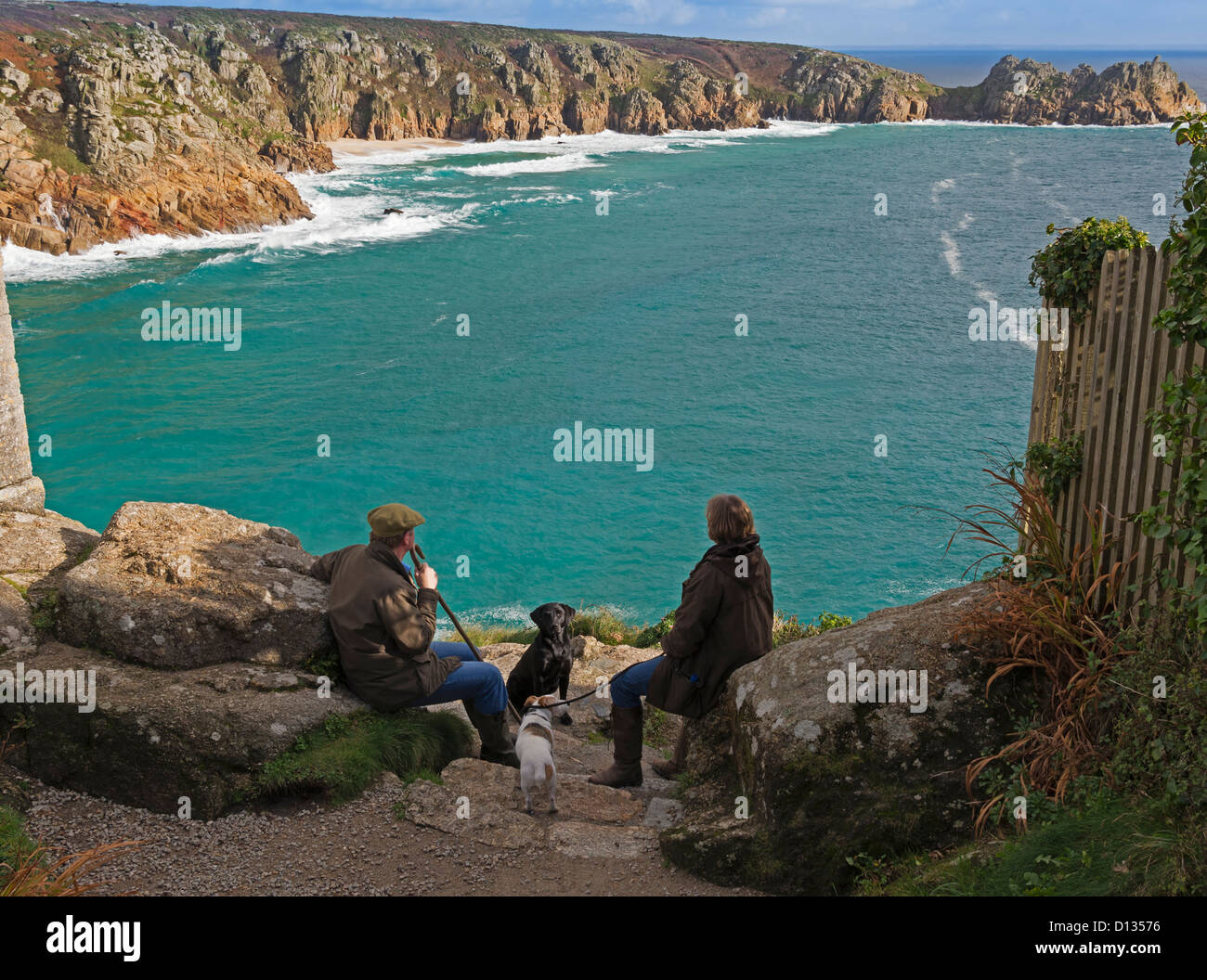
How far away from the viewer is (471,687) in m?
7.46

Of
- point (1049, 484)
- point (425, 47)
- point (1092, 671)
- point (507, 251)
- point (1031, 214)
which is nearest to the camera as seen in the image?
point (1092, 671)

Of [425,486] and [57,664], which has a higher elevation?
[57,664]

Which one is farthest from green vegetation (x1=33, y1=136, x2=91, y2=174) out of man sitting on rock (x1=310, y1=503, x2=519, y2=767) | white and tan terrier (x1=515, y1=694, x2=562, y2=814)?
white and tan terrier (x1=515, y1=694, x2=562, y2=814)

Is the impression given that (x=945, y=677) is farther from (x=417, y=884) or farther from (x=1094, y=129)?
(x=1094, y=129)

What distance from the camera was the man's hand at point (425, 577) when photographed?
7605 millimetres

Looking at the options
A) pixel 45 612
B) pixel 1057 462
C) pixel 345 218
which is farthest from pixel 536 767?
pixel 345 218

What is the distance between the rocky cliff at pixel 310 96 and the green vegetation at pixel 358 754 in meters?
51.1

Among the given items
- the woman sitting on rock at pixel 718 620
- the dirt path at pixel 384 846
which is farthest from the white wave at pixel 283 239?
the woman sitting on rock at pixel 718 620

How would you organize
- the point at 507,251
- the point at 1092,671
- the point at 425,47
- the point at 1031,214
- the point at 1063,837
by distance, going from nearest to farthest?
the point at 1063,837, the point at 1092,671, the point at 507,251, the point at 1031,214, the point at 425,47

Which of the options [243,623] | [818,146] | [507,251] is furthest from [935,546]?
[818,146]

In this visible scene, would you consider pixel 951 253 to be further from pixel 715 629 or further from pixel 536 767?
pixel 536 767

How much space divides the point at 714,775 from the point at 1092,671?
2.57 metres

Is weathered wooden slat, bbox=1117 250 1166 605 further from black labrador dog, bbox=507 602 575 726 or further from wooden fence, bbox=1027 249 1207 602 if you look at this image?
black labrador dog, bbox=507 602 575 726

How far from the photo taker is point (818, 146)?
101 meters
